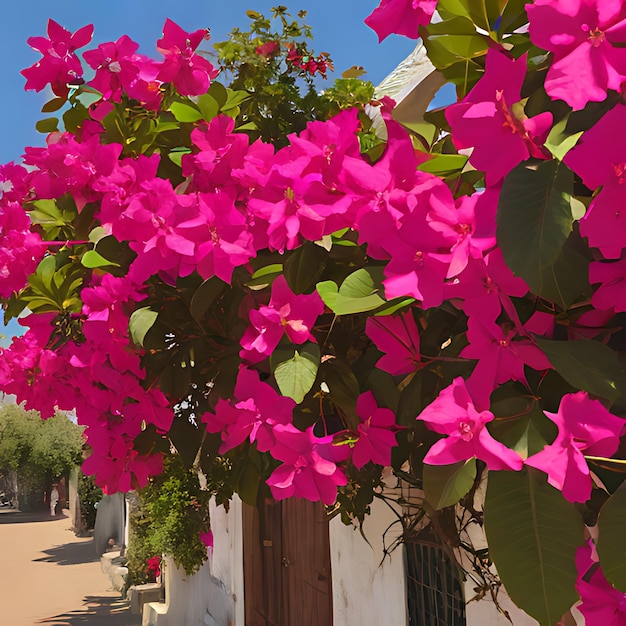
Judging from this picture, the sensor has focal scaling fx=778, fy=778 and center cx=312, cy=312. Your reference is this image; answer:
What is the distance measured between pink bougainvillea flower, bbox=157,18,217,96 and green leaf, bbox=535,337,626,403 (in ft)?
3.17

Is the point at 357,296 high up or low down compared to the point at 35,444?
down

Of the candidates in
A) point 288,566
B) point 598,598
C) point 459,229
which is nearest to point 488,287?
point 459,229

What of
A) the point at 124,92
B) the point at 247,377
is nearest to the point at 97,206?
the point at 124,92

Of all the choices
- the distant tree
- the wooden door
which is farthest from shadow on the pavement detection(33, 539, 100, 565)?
the wooden door

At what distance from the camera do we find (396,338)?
1092 millimetres

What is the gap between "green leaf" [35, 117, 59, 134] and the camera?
1.87 m

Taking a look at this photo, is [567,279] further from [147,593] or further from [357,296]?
[147,593]

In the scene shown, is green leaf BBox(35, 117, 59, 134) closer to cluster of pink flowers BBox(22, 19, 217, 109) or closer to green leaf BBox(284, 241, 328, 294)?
cluster of pink flowers BBox(22, 19, 217, 109)

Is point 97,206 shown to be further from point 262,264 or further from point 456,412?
point 456,412

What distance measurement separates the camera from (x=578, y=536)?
0.86m

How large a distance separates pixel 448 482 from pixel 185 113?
3.15ft

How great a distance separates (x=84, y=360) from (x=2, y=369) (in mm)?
344

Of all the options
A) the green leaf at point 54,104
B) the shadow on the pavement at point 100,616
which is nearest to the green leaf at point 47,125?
the green leaf at point 54,104

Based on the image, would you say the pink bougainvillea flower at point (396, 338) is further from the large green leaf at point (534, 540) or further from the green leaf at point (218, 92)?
the green leaf at point (218, 92)
